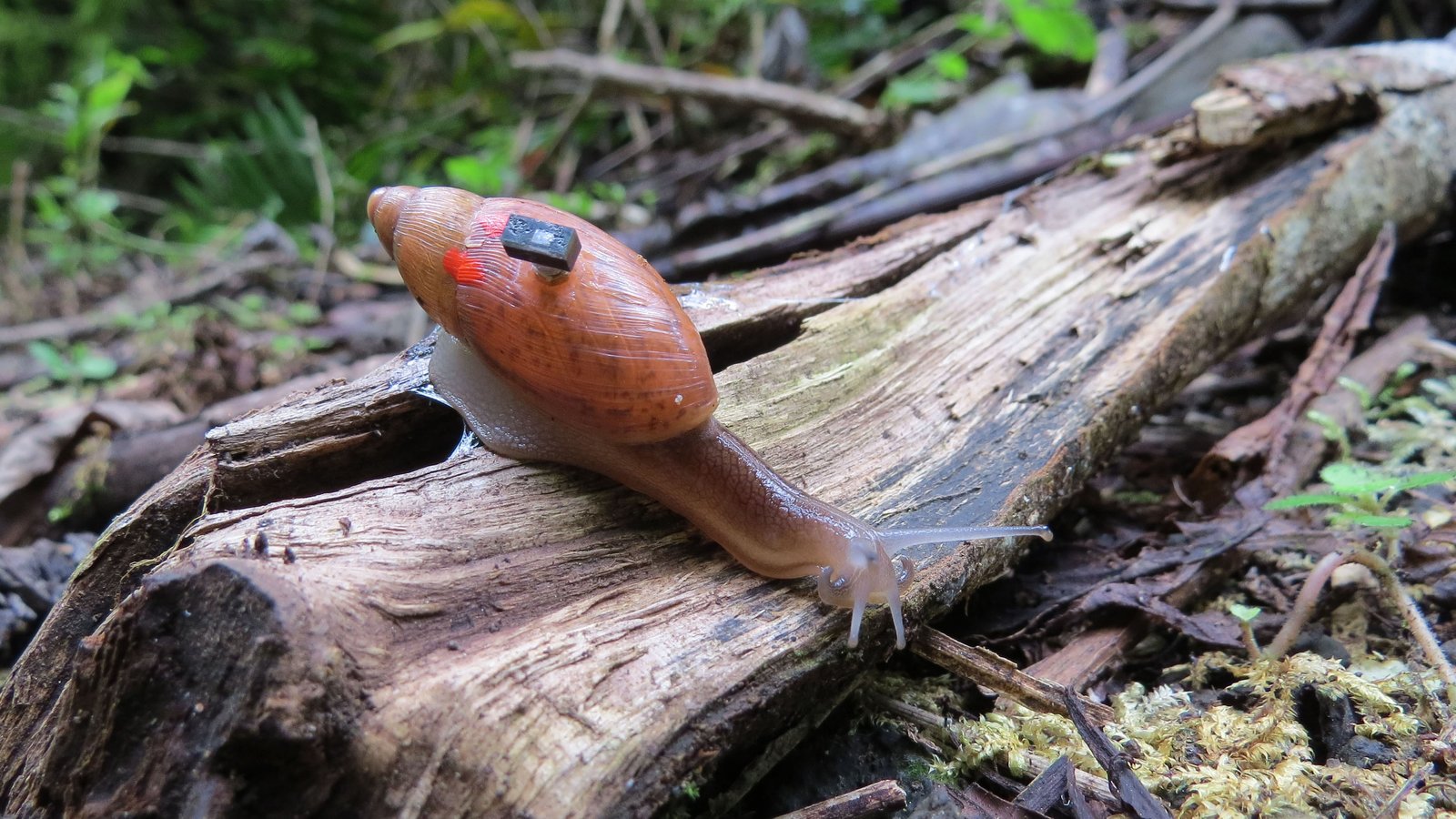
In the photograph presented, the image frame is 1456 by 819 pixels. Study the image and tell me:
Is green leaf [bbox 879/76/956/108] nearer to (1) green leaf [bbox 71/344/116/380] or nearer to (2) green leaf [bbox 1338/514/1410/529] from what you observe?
(2) green leaf [bbox 1338/514/1410/529]

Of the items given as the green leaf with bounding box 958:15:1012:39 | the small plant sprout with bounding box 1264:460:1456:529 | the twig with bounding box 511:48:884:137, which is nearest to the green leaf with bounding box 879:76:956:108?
the twig with bounding box 511:48:884:137

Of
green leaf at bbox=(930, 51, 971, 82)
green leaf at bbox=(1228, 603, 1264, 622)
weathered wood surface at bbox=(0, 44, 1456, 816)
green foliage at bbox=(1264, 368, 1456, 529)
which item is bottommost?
green leaf at bbox=(1228, 603, 1264, 622)

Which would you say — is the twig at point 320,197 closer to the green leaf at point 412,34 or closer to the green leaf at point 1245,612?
the green leaf at point 412,34

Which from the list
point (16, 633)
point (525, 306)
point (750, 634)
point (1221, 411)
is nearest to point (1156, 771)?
point (750, 634)

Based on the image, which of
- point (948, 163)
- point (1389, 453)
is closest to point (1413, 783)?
point (1389, 453)

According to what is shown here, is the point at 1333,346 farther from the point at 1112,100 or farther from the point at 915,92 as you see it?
the point at 915,92

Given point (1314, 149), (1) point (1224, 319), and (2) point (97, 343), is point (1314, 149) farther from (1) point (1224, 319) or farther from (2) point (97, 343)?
(2) point (97, 343)

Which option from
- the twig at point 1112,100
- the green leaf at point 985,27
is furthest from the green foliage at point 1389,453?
the green leaf at point 985,27

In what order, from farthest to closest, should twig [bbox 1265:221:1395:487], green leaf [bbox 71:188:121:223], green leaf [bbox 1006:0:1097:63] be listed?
green leaf [bbox 1006:0:1097:63]
green leaf [bbox 71:188:121:223]
twig [bbox 1265:221:1395:487]
